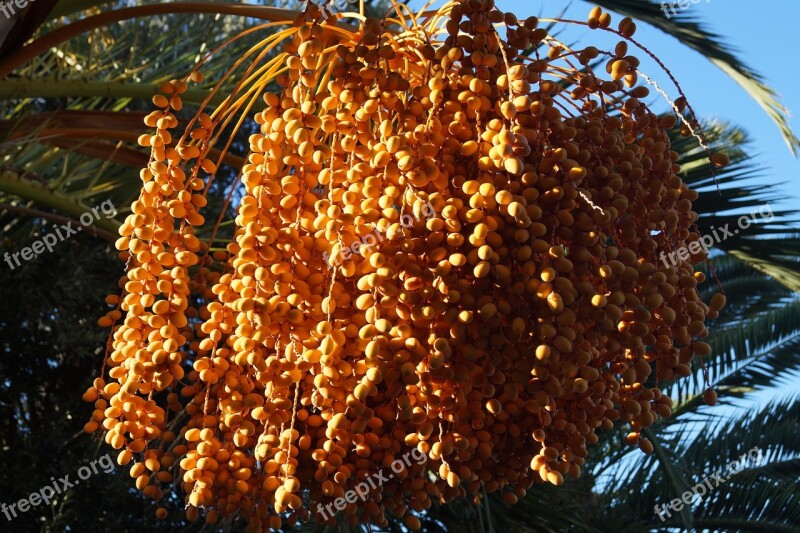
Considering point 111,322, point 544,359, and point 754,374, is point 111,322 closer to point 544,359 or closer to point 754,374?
point 544,359

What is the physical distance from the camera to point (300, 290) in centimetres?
106

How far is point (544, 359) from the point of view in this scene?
3.26ft

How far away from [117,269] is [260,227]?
3.61m

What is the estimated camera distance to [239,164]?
6.90ft

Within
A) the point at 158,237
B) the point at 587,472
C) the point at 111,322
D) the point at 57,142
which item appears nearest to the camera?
the point at 158,237

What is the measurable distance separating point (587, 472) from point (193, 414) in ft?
9.41

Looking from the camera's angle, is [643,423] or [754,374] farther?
[754,374]

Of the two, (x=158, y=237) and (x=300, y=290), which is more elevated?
(x=158, y=237)

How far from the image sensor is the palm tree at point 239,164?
7.36 ft

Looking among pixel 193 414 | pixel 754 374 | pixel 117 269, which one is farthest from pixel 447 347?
pixel 754 374

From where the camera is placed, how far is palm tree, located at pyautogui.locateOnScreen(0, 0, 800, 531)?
7.36 feet

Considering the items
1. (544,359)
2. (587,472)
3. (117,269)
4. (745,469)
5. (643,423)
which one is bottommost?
(745,469)

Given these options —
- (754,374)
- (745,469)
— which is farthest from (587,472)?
(754,374)

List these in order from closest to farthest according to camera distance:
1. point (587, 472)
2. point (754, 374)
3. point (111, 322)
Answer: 1. point (111, 322)
2. point (587, 472)
3. point (754, 374)
